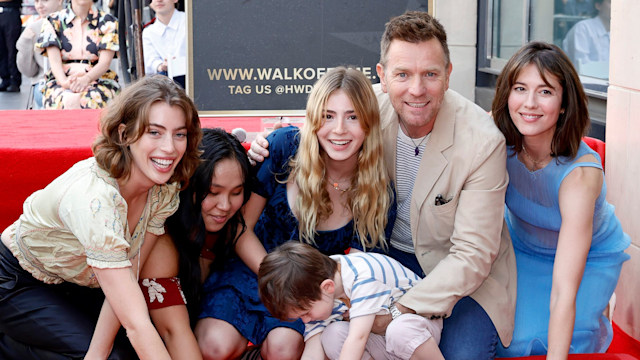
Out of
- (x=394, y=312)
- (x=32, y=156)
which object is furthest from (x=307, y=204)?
(x=32, y=156)

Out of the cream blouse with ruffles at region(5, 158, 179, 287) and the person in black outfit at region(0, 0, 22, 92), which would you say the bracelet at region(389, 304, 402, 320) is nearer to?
the cream blouse with ruffles at region(5, 158, 179, 287)

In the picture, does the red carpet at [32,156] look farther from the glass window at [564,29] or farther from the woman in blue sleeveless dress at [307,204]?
the glass window at [564,29]

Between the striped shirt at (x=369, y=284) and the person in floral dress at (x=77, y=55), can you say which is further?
the person in floral dress at (x=77, y=55)

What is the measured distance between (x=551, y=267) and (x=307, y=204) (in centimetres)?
103

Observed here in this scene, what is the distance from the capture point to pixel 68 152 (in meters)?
3.10

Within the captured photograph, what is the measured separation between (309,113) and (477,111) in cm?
66

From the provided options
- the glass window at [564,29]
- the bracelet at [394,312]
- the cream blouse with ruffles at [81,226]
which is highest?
the glass window at [564,29]

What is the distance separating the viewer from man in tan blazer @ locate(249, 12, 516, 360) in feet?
8.42

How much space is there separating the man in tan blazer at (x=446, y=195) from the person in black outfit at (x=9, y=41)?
883cm

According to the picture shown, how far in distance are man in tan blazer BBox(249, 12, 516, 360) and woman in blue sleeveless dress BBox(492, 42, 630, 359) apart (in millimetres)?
121

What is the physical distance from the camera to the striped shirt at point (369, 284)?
2.46 metres

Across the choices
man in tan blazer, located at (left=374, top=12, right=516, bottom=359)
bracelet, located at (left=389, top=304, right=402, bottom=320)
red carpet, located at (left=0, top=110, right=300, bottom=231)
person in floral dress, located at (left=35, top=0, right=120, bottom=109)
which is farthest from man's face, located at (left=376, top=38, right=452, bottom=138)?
person in floral dress, located at (left=35, top=0, right=120, bottom=109)

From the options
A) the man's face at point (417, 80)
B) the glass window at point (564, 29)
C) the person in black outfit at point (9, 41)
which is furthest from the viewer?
the person in black outfit at point (9, 41)

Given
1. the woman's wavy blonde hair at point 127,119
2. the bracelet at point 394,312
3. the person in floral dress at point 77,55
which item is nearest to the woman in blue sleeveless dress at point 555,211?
the bracelet at point 394,312
